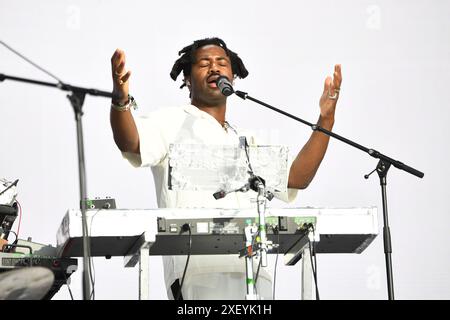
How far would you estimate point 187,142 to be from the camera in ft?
13.2

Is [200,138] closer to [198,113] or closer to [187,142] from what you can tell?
[198,113]

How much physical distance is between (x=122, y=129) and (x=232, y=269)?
2.54 feet

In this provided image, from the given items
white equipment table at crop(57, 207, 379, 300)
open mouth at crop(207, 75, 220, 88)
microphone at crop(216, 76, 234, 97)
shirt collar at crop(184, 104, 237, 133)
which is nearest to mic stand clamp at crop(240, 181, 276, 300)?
white equipment table at crop(57, 207, 379, 300)

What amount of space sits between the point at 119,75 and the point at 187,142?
0.40 meters

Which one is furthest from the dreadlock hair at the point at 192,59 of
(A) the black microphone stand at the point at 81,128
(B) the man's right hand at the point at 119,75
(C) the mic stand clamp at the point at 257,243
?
(A) the black microphone stand at the point at 81,128

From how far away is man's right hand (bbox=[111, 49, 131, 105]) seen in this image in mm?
3930

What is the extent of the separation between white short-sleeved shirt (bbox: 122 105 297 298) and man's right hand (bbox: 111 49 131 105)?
35 cm

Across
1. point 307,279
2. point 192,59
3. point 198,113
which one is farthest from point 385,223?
point 192,59

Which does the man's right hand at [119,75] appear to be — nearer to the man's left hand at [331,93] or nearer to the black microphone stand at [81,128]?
the black microphone stand at [81,128]

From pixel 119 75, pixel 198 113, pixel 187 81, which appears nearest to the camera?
pixel 119 75

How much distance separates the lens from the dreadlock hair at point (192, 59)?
492 cm

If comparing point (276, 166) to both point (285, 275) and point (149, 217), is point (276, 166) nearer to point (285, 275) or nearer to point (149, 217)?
point (149, 217)

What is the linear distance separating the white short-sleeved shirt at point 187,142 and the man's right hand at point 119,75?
1.14 feet

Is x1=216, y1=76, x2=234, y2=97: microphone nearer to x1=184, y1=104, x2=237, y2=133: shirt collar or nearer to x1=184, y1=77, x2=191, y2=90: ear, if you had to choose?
Answer: x1=184, y1=104, x2=237, y2=133: shirt collar
